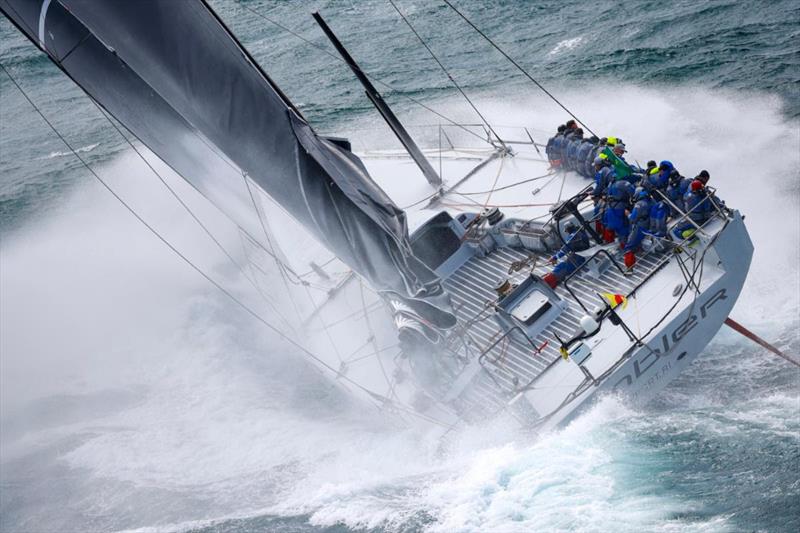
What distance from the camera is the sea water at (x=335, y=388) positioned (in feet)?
30.6

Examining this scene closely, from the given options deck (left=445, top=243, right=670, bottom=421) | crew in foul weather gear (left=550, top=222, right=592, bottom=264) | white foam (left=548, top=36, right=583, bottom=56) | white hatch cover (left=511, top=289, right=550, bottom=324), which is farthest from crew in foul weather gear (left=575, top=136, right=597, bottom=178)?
white foam (left=548, top=36, right=583, bottom=56)

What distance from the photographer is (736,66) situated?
1852 centimetres

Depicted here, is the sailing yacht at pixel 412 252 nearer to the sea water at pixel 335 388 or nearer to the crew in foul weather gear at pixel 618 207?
the crew in foul weather gear at pixel 618 207

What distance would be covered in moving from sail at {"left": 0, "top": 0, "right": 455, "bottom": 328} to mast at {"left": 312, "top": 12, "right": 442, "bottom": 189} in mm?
2835

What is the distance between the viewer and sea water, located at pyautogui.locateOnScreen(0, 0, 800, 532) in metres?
9.32

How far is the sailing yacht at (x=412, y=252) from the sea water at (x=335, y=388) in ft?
2.28

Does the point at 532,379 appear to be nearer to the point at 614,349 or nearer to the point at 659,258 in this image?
the point at 614,349

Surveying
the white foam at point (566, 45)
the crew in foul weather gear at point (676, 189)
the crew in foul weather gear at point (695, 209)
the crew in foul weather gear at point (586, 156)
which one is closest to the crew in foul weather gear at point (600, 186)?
the crew in foul weather gear at point (586, 156)

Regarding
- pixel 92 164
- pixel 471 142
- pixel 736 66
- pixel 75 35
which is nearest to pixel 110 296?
pixel 92 164

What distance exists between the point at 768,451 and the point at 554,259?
3.66 metres

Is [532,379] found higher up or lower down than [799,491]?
higher up

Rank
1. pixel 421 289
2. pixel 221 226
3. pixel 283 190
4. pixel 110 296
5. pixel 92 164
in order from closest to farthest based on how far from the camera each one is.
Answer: pixel 283 190 → pixel 421 289 → pixel 110 296 → pixel 221 226 → pixel 92 164

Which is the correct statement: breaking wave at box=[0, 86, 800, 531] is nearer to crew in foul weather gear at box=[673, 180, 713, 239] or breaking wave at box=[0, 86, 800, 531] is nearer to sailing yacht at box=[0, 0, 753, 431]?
sailing yacht at box=[0, 0, 753, 431]

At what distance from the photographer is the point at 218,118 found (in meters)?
8.41
